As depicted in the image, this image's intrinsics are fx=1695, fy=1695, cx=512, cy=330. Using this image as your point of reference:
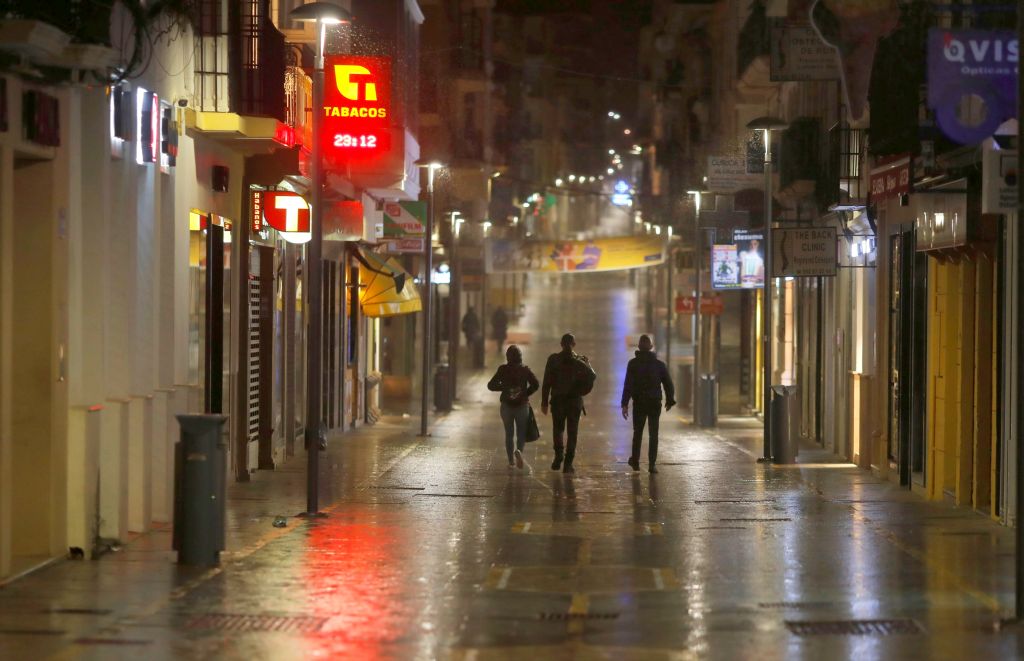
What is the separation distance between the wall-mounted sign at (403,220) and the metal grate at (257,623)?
23907 mm

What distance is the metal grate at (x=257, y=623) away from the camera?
11094 millimetres

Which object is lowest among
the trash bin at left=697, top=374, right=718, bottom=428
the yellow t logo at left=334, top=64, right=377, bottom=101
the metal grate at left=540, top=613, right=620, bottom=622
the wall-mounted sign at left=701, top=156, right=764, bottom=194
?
the metal grate at left=540, top=613, right=620, bottom=622

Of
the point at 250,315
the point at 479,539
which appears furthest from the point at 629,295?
the point at 479,539

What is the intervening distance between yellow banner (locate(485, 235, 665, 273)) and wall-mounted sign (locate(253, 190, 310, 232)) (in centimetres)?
2974

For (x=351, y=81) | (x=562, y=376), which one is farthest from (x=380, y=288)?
(x=562, y=376)

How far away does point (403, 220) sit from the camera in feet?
116

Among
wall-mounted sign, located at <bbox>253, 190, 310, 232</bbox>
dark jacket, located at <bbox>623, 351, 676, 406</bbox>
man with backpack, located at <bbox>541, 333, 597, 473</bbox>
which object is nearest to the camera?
wall-mounted sign, located at <bbox>253, 190, 310, 232</bbox>

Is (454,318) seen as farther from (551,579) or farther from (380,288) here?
(551,579)

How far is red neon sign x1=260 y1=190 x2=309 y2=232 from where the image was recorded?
2283cm

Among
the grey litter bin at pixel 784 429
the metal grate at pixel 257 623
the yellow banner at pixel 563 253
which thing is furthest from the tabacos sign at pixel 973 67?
the yellow banner at pixel 563 253

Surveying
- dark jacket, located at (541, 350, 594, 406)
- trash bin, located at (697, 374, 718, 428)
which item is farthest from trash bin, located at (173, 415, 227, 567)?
trash bin, located at (697, 374, 718, 428)

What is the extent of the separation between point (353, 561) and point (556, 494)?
6745 millimetres

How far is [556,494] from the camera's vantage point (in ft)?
68.2

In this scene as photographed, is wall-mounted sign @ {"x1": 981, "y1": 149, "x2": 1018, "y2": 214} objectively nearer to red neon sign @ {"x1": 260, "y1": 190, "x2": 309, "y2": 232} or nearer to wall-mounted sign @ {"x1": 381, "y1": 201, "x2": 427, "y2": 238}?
red neon sign @ {"x1": 260, "y1": 190, "x2": 309, "y2": 232}
